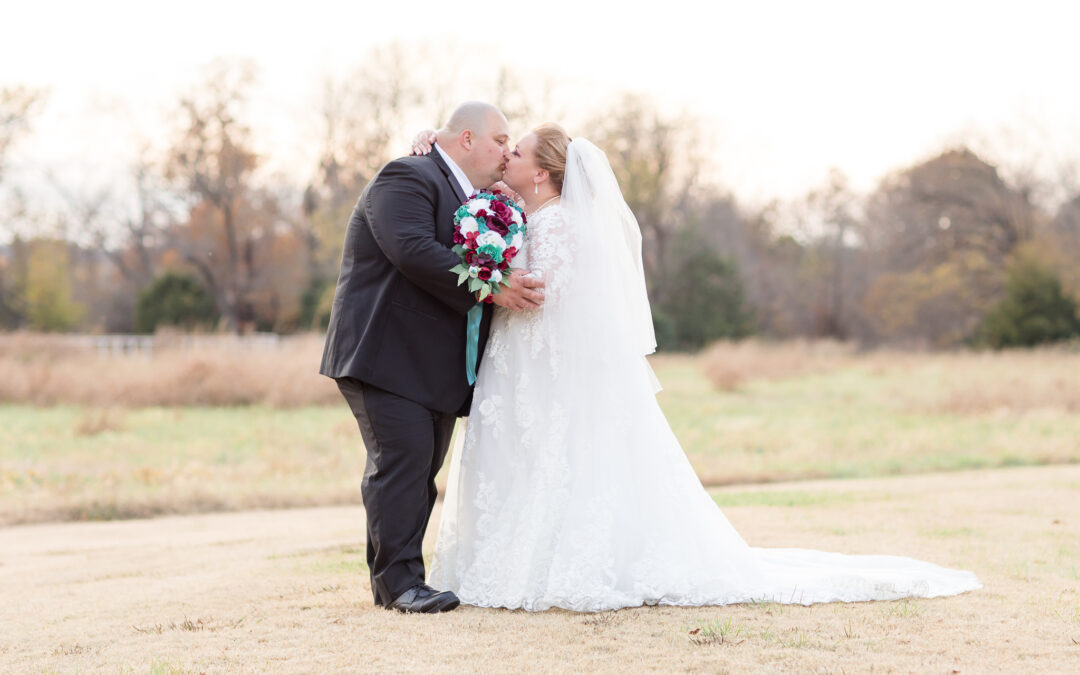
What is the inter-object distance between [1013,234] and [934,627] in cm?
4374

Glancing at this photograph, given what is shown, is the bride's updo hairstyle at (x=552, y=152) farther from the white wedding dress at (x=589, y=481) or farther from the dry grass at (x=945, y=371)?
the dry grass at (x=945, y=371)

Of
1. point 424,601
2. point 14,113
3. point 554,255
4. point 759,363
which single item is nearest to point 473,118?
point 554,255

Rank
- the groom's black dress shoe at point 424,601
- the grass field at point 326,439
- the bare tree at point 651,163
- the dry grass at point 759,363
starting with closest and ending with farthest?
1. the groom's black dress shoe at point 424,601
2. the grass field at point 326,439
3. the dry grass at point 759,363
4. the bare tree at point 651,163

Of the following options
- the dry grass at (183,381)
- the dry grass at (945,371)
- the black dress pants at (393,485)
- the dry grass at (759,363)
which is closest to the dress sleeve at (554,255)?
the black dress pants at (393,485)

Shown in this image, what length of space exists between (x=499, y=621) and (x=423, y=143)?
7.60 feet

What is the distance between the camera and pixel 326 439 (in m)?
14.1

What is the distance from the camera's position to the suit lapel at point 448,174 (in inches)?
194

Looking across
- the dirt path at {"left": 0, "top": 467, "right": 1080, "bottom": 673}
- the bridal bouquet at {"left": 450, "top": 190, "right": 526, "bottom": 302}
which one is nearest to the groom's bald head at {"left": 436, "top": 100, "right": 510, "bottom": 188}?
the bridal bouquet at {"left": 450, "top": 190, "right": 526, "bottom": 302}

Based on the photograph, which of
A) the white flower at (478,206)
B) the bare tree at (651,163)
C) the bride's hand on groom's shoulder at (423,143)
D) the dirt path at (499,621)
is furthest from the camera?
the bare tree at (651,163)

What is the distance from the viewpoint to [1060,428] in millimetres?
14797

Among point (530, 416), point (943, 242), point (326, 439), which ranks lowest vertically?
point (326, 439)

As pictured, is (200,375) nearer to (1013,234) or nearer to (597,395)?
(597,395)

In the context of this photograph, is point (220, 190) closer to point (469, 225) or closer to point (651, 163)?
point (651, 163)

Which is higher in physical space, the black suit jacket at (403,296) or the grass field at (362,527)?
the black suit jacket at (403,296)
